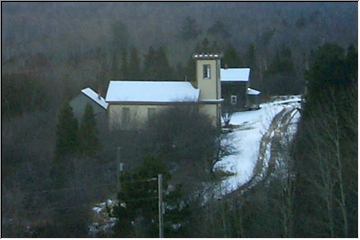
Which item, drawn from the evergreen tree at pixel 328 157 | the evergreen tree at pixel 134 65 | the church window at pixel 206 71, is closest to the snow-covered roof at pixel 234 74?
the church window at pixel 206 71

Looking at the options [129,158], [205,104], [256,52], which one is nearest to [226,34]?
[256,52]

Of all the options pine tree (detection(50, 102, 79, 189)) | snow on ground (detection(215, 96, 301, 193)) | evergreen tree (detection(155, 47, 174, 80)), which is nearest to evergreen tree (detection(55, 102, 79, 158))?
pine tree (detection(50, 102, 79, 189))

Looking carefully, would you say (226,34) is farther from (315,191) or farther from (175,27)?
(315,191)

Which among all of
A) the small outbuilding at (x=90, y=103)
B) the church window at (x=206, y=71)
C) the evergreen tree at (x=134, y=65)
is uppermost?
the evergreen tree at (x=134, y=65)

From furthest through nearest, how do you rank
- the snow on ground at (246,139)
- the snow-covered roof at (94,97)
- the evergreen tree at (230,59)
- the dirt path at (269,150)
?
the evergreen tree at (230,59)
the snow-covered roof at (94,97)
the snow on ground at (246,139)
the dirt path at (269,150)

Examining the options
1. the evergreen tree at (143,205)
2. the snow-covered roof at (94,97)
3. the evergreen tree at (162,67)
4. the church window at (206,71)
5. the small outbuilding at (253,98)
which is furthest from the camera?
the evergreen tree at (162,67)

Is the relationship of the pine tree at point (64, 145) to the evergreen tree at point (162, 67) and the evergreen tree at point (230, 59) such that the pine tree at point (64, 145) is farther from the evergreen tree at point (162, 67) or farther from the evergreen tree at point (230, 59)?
the evergreen tree at point (230, 59)

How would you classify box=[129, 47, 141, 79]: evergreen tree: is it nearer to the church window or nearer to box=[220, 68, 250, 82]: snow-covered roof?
the church window
